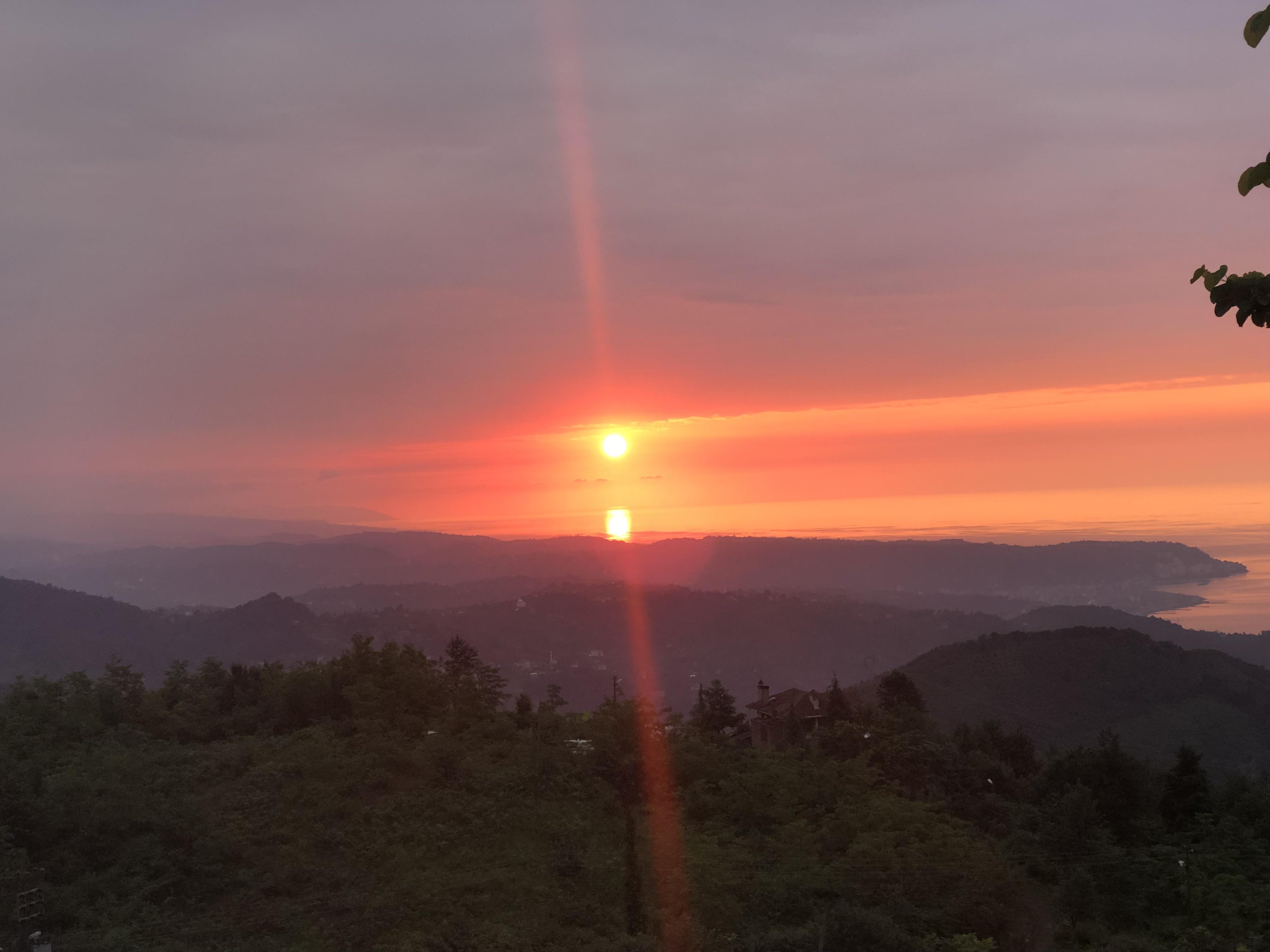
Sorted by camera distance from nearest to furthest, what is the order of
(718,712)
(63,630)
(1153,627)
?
(718,712) → (63,630) → (1153,627)

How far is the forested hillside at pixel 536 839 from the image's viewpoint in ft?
54.8

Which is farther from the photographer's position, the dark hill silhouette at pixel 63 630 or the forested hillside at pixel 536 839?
the dark hill silhouette at pixel 63 630

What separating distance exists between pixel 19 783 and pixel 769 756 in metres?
16.5

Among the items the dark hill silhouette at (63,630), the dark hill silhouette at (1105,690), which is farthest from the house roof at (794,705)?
the dark hill silhouette at (63,630)

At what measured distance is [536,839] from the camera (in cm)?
2003

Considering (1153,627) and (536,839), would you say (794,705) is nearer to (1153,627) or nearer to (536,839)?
(536,839)

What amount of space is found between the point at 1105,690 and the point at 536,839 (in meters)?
97.2

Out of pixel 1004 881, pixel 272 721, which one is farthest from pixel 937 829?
pixel 272 721

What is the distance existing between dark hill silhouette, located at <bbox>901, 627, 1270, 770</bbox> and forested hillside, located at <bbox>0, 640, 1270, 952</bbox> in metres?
66.2

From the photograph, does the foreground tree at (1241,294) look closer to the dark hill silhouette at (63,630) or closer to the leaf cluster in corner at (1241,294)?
the leaf cluster in corner at (1241,294)

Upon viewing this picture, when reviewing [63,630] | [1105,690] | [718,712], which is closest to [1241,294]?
[718,712]

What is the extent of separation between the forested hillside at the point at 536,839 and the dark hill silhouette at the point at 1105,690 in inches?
2608

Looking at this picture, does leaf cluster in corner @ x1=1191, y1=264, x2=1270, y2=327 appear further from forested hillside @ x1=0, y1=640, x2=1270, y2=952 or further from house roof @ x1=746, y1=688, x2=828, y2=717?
house roof @ x1=746, y1=688, x2=828, y2=717

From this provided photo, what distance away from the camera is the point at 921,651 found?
630 feet
